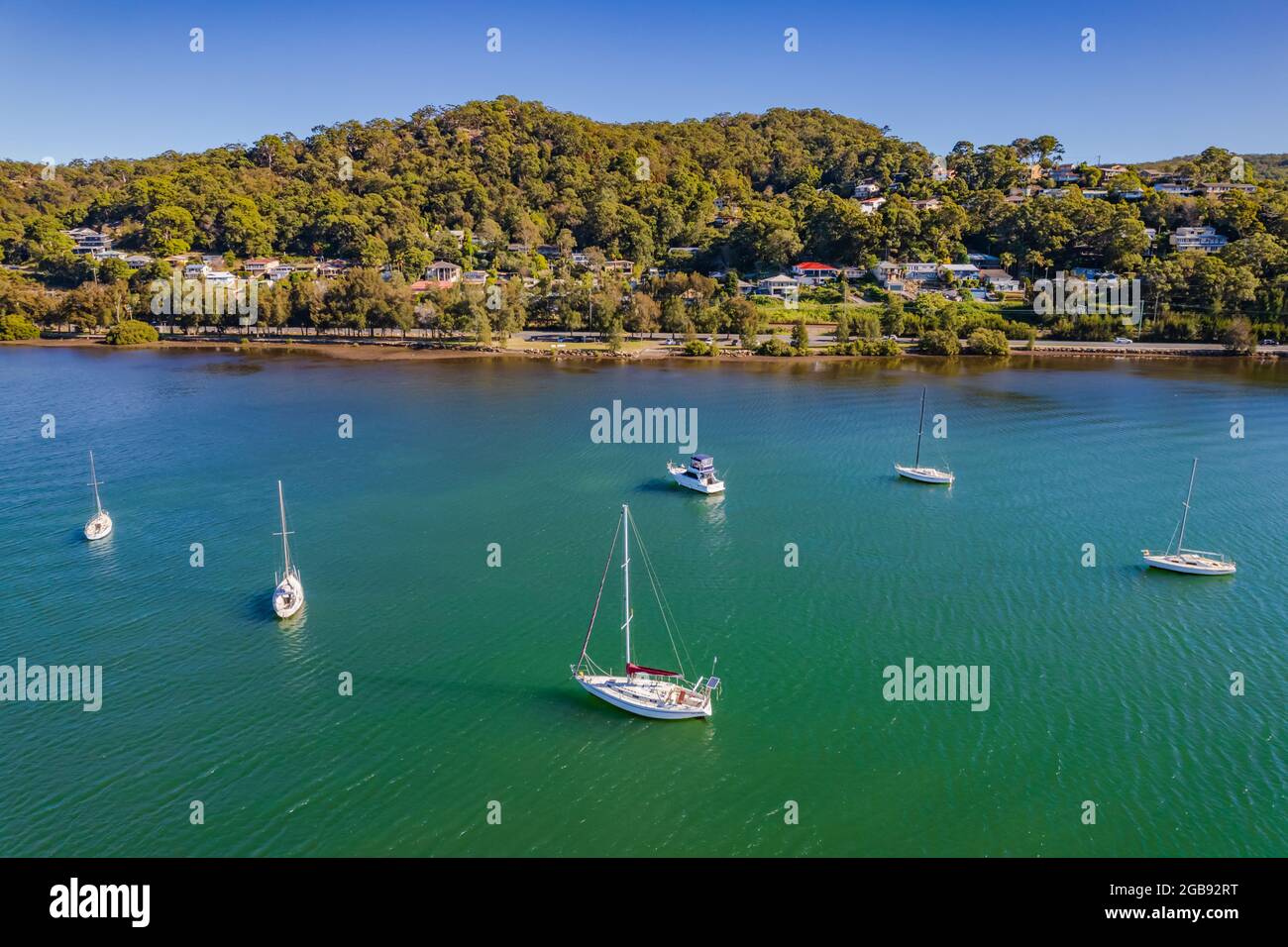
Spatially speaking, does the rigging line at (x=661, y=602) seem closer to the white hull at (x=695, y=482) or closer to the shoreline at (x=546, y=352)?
the white hull at (x=695, y=482)

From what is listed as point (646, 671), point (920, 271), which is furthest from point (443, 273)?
point (646, 671)

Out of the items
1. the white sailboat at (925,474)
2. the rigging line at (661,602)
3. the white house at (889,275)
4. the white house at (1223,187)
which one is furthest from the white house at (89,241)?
the white house at (1223,187)

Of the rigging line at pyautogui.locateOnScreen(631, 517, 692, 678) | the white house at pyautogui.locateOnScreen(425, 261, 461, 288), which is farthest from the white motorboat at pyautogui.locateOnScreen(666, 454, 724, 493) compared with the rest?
the white house at pyautogui.locateOnScreen(425, 261, 461, 288)

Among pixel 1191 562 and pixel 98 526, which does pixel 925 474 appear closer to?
pixel 1191 562
